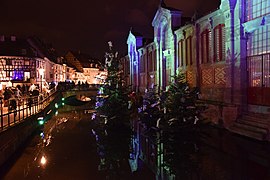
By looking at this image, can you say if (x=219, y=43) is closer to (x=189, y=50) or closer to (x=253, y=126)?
(x=189, y=50)

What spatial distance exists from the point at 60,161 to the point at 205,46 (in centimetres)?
1475

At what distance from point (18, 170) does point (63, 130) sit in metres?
9.49

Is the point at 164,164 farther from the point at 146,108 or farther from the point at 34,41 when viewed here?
the point at 34,41

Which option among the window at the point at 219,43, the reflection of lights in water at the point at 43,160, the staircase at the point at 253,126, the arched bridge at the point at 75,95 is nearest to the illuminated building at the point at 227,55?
the window at the point at 219,43

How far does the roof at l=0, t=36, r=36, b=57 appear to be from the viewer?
4794 cm

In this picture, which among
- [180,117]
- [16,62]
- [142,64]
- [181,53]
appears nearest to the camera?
[180,117]

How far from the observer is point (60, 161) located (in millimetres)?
11367

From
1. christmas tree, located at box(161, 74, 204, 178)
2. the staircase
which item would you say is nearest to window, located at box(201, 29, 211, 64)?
christmas tree, located at box(161, 74, 204, 178)

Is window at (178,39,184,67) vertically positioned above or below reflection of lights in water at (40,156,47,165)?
above

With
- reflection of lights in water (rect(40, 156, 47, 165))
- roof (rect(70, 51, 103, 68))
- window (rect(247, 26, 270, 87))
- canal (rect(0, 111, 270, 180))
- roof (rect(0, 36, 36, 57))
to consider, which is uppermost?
roof (rect(70, 51, 103, 68))

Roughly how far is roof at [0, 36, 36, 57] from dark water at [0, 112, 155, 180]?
35.3m

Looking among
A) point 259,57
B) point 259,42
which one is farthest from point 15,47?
point 259,57

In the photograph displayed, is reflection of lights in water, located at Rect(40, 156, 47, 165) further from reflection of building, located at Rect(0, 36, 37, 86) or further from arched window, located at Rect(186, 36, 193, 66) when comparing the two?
reflection of building, located at Rect(0, 36, 37, 86)

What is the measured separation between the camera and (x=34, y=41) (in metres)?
57.2
